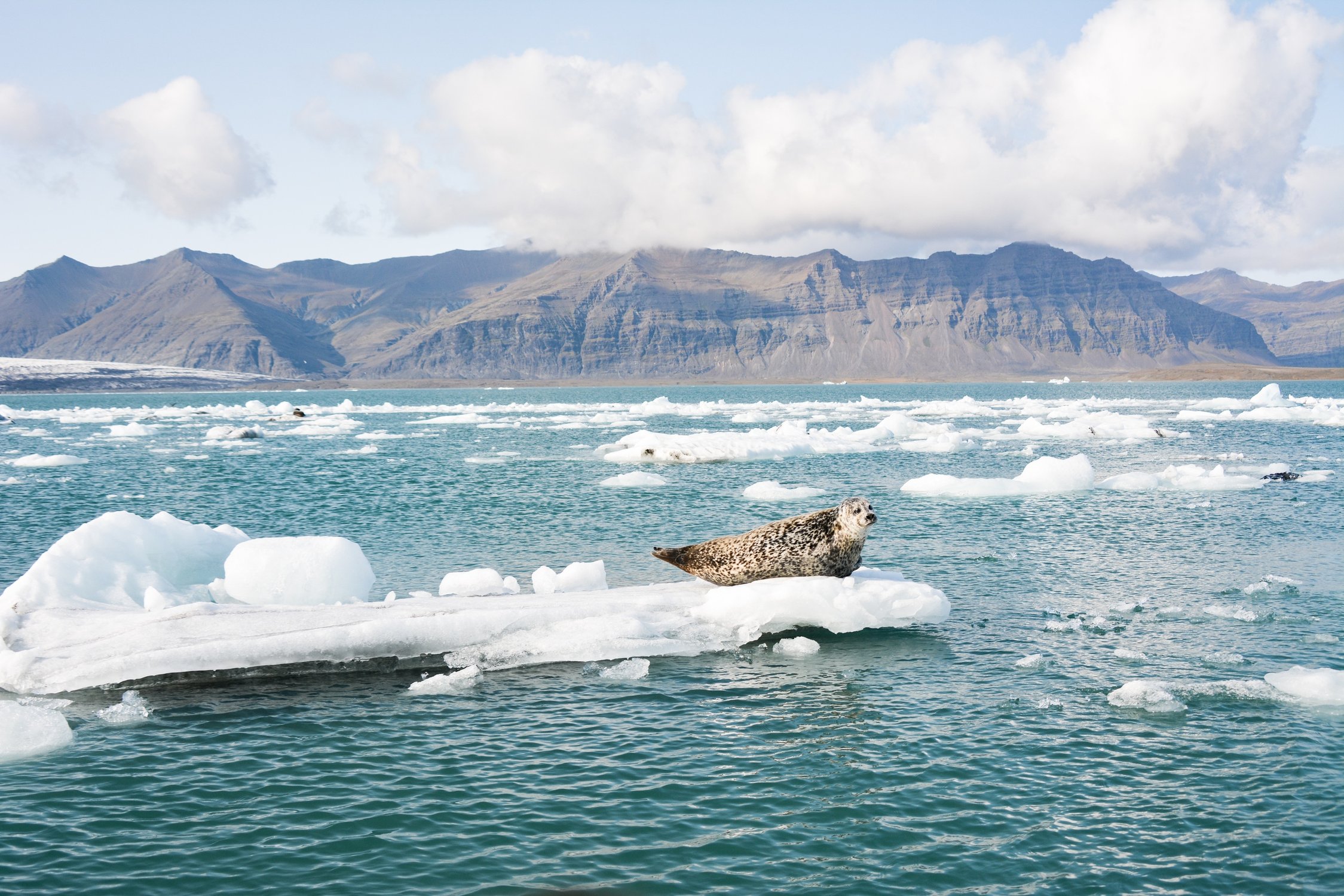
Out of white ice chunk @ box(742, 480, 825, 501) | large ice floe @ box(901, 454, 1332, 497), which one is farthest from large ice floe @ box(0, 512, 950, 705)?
large ice floe @ box(901, 454, 1332, 497)

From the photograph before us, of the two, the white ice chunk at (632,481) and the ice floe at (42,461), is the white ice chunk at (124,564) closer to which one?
A: the white ice chunk at (632,481)

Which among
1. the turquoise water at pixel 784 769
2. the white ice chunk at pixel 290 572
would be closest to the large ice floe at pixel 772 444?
the turquoise water at pixel 784 769

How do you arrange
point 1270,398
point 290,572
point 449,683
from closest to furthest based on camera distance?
1. point 449,683
2. point 290,572
3. point 1270,398

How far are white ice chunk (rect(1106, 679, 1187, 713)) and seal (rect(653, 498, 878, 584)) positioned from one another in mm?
4152

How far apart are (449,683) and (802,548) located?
561 centimetres

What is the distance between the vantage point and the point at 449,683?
1148 cm

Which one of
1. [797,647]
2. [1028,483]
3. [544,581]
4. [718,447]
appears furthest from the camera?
[718,447]

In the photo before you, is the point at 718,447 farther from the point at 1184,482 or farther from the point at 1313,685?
the point at 1313,685

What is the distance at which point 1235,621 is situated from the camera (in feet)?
47.1

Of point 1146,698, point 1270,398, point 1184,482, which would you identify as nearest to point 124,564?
point 1146,698

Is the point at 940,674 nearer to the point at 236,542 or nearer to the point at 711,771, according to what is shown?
the point at 711,771

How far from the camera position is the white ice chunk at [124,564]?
1337 cm

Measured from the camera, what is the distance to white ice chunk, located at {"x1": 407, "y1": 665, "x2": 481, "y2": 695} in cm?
1133

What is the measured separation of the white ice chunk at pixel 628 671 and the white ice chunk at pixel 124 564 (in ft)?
23.0
